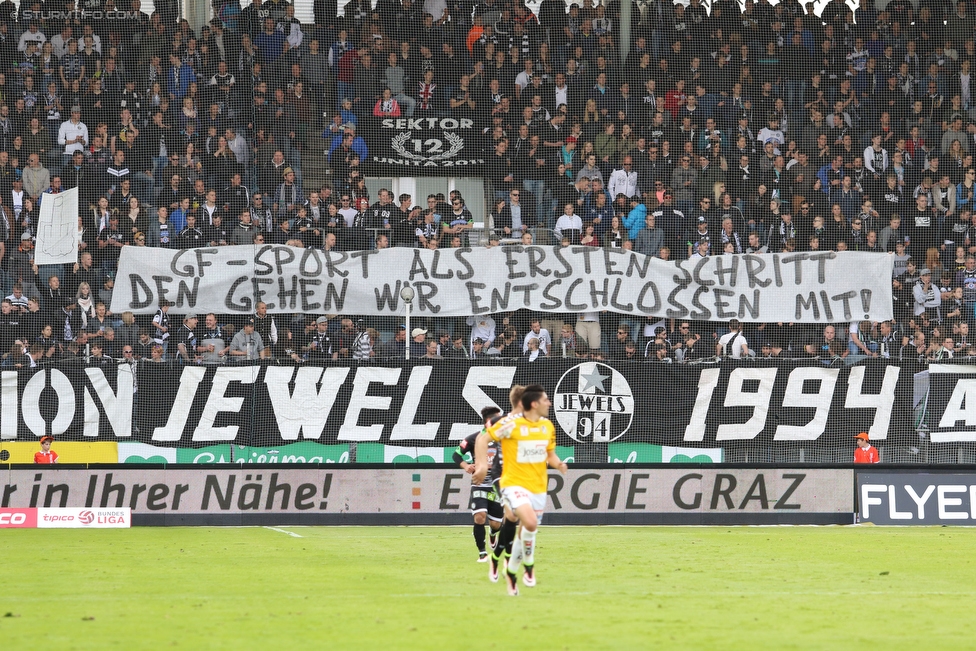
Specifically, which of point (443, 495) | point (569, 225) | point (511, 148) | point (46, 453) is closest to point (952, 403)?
point (569, 225)

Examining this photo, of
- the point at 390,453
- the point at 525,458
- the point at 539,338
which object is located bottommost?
the point at 390,453

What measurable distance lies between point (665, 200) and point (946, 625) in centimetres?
1538

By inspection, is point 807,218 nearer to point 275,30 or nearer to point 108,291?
point 275,30

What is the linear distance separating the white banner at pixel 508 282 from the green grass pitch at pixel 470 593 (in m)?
5.19

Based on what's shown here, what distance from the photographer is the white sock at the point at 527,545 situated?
11.8 meters

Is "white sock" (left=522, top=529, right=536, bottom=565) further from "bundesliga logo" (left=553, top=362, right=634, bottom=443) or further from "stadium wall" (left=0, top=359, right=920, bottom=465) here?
"bundesliga logo" (left=553, top=362, right=634, bottom=443)

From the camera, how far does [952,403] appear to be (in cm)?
2270

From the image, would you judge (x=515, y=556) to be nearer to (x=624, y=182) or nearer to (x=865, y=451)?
(x=865, y=451)

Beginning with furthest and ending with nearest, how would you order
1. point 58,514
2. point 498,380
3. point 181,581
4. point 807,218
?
1. point 807,218
2. point 498,380
3. point 58,514
4. point 181,581

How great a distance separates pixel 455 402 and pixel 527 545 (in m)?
10.9

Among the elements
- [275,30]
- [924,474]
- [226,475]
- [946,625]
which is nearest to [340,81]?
[275,30]

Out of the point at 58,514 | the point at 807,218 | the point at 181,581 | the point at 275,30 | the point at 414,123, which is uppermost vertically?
the point at 275,30

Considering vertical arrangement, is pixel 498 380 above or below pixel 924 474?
above

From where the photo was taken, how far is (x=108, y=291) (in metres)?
23.2
